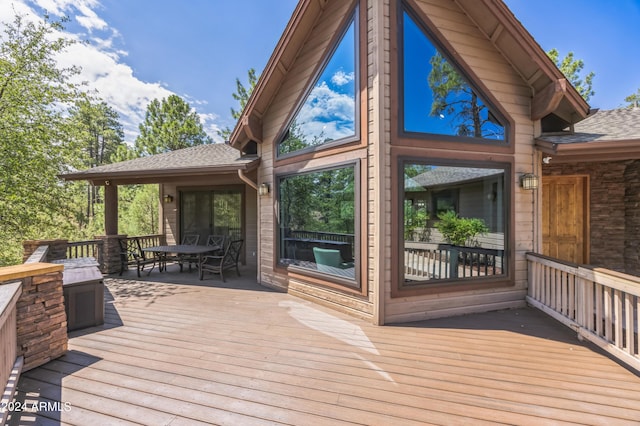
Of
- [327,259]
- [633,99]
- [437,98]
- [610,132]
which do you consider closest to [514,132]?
[437,98]

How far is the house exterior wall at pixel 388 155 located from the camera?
3584 millimetres

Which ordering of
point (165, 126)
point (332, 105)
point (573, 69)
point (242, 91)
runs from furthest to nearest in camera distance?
point (242, 91) → point (165, 126) → point (573, 69) → point (332, 105)

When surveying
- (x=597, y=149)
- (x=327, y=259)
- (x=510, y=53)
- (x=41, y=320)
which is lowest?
(x=41, y=320)

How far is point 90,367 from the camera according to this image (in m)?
2.57

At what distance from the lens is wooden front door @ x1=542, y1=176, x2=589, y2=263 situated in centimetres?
554

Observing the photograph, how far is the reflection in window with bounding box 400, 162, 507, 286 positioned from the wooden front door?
2.35 meters

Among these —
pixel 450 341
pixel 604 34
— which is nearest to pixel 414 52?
pixel 450 341

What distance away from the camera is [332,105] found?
439 centimetres

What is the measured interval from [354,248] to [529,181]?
289 centimetres

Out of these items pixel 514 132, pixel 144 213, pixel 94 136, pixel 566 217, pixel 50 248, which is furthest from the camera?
pixel 94 136

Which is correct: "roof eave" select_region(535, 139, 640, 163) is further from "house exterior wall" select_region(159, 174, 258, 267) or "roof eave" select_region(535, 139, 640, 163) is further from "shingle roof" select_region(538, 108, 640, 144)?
"house exterior wall" select_region(159, 174, 258, 267)

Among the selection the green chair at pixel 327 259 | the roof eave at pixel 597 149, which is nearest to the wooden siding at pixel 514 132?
the roof eave at pixel 597 149

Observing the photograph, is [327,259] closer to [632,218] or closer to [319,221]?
[319,221]

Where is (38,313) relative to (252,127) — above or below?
below
